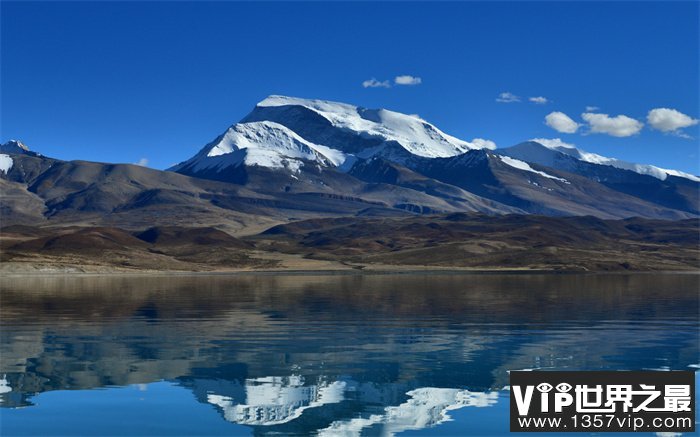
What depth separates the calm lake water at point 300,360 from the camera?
104 feet

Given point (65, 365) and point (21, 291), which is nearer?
point (65, 365)

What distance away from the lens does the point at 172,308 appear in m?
80.0

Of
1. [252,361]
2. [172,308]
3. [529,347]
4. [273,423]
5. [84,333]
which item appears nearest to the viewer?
[273,423]

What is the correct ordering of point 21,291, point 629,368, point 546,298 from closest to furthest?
point 629,368 < point 546,298 < point 21,291

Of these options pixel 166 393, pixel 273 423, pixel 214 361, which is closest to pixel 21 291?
pixel 214 361

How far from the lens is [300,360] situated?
1772 inches

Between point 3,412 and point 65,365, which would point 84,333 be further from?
point 3,412

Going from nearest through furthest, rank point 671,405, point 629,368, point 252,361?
point 671,405 < point 629,368 < point 252,361

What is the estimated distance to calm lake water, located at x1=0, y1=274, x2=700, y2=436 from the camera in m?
31.6

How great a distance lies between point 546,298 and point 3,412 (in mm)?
73253

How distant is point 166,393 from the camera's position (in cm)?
3606

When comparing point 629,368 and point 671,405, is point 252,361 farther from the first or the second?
point 671,405

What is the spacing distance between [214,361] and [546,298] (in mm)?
59728

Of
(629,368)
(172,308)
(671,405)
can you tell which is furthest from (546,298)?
(671,405)
